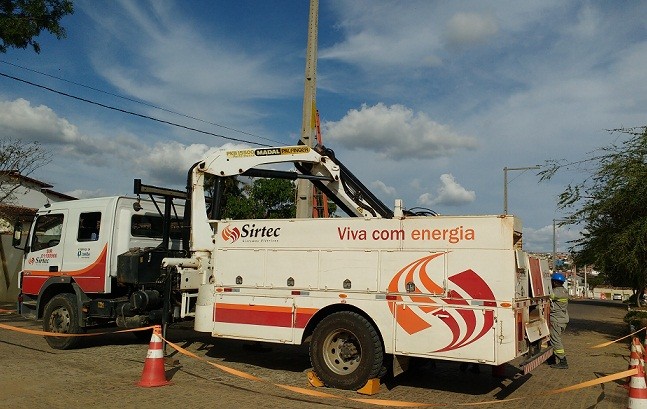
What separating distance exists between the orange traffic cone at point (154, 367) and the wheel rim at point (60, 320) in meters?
3.67

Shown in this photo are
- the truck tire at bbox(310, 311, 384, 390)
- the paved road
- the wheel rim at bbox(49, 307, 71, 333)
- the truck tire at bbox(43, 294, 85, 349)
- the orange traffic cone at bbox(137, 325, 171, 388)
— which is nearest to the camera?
the paved road

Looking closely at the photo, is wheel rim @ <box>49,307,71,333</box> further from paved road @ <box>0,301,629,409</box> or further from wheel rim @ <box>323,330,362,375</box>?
wheel rim @ <box>323,330,362,375</box>

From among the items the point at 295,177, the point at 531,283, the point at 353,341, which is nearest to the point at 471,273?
the point at 531,283

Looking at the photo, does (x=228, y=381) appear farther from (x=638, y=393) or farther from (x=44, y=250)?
(x=44, y=250)

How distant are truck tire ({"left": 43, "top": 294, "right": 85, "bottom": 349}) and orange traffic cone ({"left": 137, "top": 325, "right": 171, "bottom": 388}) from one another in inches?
131

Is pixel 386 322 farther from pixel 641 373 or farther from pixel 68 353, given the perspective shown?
pixel 68 353

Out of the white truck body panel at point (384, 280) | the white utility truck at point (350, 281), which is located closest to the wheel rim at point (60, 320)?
the white utility truck at point (350, 281)

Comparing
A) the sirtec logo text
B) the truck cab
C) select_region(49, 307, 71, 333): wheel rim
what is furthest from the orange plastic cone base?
select_region(49, 307, 71, 333): wheel rim

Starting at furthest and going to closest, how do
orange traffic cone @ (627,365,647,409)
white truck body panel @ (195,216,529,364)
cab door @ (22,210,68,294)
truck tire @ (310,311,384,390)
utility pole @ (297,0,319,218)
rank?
utility pole @ (297,0,319,218), cab door @ (22,210,68,294), truck tire @ (310,311,384,390), white truck body panel @ (195,216,529,364), orange traffic cone @ (627,365,647,409)

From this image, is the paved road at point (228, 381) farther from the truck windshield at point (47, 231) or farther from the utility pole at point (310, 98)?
the utility pole at point (310, 98)

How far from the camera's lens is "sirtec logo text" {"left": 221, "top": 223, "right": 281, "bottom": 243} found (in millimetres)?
8484

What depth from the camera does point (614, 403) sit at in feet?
24.2

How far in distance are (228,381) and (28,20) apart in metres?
9.59

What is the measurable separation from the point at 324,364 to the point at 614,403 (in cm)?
398
